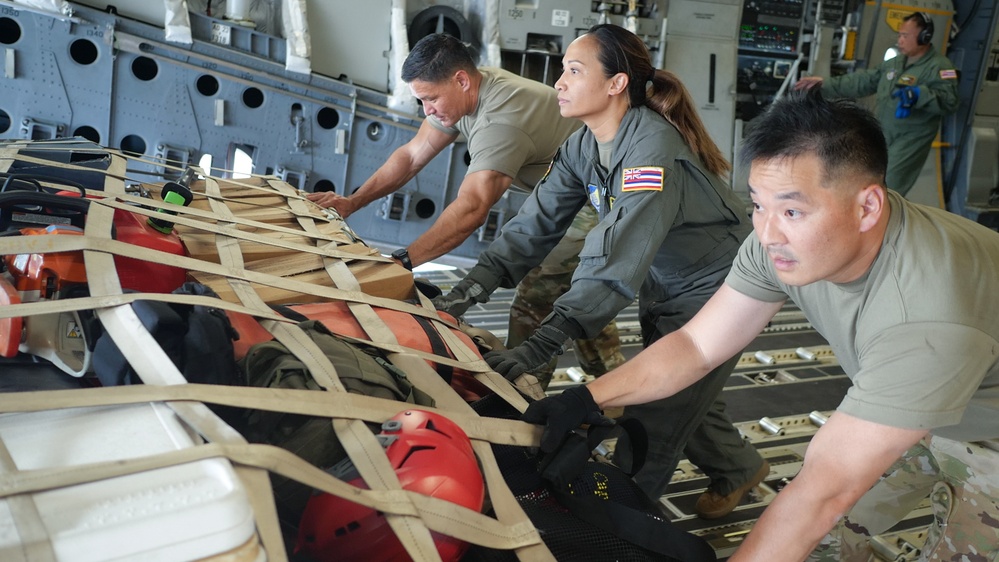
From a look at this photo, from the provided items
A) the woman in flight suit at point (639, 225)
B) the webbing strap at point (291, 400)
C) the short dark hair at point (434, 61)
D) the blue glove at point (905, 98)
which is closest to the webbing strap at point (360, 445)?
the webbing strap at point (291, 400)

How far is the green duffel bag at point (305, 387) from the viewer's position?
1.39 metres

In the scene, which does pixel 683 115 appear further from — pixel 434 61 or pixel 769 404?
pixel 769 404

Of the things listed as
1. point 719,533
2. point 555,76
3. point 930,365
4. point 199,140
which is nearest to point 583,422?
point 930,365

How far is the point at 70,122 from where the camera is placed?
5.27m

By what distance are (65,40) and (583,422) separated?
16.1 ft

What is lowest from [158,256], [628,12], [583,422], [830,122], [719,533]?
[719,533]

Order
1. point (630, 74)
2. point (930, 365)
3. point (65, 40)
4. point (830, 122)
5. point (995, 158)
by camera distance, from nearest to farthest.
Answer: point (930, 365)
point (830, 122)
point (630, 74)
point (65, 40)
point (995, 158)

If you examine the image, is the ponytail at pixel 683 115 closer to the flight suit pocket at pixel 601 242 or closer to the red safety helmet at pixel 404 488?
the flight suit pocket at pixel 601 242

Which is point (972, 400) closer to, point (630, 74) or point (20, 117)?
point (630, 74)

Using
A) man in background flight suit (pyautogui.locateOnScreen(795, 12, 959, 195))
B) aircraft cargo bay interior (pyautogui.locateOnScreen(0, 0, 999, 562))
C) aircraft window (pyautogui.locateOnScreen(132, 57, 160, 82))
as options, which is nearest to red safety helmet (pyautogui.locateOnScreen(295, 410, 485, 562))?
aircraft cargo bay interior (pyautogui.locateOnScreen(0, 0, 999, 562))

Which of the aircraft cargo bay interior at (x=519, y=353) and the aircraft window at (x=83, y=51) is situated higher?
the aircraft window at (x=83, y=51)

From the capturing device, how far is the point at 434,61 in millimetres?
3482

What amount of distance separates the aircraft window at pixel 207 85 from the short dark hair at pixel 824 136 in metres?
4.76

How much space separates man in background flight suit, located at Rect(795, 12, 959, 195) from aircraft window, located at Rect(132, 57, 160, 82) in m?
5.68
